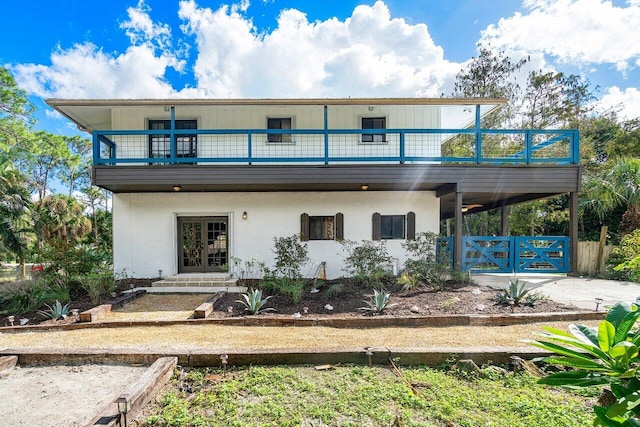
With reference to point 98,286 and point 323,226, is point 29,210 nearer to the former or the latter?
point 98,286

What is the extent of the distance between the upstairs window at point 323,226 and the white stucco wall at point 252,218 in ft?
0.50

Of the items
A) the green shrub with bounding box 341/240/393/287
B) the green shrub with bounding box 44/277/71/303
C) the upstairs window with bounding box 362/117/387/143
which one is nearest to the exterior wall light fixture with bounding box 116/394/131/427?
the green shrub with bounding box 341/240/393/287

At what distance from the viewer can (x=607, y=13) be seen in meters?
9.34

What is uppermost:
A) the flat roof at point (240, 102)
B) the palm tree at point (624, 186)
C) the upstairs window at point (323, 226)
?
the flat roof at point (240, 102)

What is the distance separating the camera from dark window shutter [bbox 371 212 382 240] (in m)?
9.27

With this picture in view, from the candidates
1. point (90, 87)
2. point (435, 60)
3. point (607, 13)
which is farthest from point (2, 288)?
point (435, 60)

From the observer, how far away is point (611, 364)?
3.68ft

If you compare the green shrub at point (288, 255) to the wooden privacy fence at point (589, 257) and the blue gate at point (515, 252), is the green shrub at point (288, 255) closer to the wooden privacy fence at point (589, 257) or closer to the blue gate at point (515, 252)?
the blue gate at point (515, 252)

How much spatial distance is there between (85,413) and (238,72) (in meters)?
13.6

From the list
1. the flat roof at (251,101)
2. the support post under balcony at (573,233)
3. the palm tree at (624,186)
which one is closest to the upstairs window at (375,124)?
the flat roof at (251,101)

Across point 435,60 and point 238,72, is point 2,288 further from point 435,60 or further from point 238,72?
point 435,60

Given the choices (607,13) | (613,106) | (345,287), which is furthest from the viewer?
(613,106)

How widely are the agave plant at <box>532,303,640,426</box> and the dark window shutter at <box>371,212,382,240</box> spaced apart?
8021mm

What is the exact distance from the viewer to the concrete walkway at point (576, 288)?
6121 millimetres
